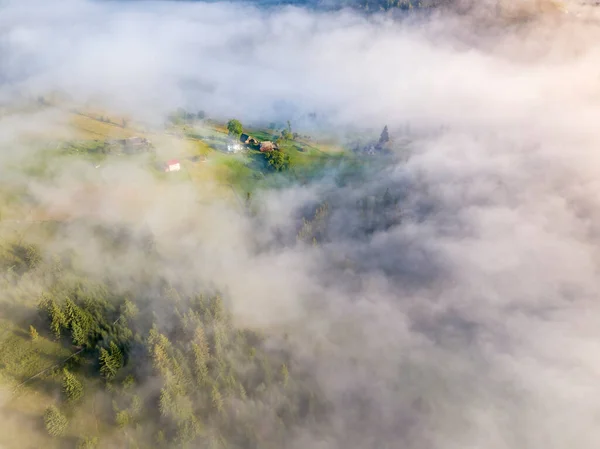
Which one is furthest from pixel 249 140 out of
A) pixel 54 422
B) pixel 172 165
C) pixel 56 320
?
pixel 54 422

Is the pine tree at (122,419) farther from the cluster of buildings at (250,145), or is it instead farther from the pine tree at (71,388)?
Answer: the cluster of buildings at (250,145)

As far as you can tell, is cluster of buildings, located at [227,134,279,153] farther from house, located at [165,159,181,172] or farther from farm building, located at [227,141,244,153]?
house, located at [165,159,181,172]

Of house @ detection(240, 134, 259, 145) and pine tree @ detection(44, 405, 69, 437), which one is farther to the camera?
house @ detection(240, 134, 259, 145)

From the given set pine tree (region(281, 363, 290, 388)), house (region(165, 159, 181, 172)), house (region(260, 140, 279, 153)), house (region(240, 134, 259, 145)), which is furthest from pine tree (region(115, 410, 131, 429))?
house (region(240, 134, 259, 145))

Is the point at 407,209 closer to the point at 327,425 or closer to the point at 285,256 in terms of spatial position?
the point at 285,256

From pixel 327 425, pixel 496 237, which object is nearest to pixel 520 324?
pixel 496 237
